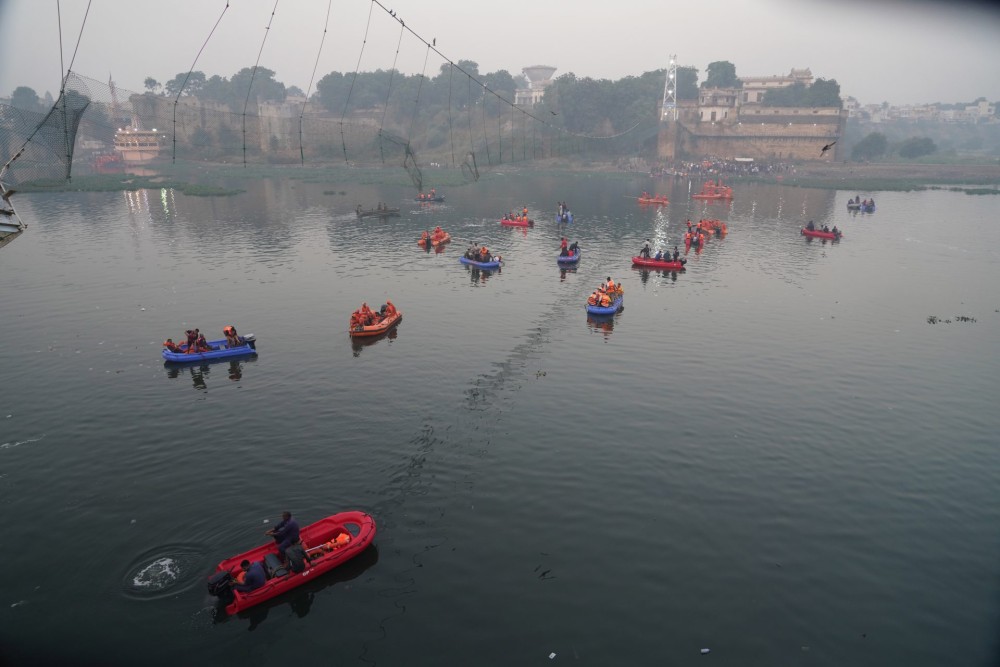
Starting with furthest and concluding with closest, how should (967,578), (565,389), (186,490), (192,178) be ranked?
(192,178) < (565,389) < (186,490) < (967,578)

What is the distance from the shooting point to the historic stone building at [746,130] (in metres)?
158

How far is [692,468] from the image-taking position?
2102 cm

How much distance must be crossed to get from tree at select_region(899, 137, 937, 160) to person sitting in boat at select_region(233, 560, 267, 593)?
206794 millimetres

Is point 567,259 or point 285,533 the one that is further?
point 567,259

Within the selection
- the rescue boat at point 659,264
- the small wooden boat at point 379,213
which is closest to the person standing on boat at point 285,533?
the rescue boat at point 659,264

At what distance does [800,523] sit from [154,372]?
94.3ft

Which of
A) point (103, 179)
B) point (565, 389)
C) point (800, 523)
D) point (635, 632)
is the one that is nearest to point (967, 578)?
point (800, 523)

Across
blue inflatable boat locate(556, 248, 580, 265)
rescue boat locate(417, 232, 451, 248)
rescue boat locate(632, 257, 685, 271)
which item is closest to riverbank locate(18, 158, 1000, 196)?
rescue boat locate(417, 232, 451, 248)

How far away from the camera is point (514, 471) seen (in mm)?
20891

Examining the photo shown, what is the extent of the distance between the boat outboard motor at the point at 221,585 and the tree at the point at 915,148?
20739cm

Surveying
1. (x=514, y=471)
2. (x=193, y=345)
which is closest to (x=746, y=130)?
(x=193, y=345)

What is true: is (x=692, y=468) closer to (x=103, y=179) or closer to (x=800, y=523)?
(x=800, y=523)

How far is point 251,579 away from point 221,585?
2.32 ft

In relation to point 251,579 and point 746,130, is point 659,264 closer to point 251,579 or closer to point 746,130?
point 251,579
